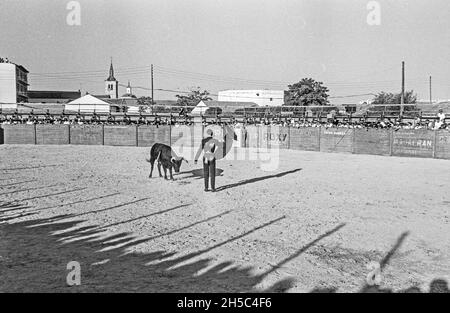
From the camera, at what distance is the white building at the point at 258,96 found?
109 metres

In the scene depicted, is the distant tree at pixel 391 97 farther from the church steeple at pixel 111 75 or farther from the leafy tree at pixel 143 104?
the church steeple at pixel 111 75

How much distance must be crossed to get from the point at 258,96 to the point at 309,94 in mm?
43949

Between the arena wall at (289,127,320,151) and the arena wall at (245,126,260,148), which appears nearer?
the arena wall at (289,127,320,151)

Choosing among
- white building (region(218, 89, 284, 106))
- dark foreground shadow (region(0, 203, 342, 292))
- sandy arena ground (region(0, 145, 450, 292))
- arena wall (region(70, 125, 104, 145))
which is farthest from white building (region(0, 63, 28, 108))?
dark foreground shadow (region(0, 203, 342, 292))

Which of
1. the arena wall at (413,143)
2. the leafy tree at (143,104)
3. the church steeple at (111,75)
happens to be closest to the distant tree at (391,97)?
the leafy tree at (143,104)

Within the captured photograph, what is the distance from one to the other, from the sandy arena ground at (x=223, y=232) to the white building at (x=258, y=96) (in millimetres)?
93998

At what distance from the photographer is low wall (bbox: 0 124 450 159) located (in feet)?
86.2

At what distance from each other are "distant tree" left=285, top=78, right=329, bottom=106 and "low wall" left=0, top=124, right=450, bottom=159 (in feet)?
125

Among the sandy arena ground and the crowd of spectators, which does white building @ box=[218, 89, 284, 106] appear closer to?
the crowd of spectators

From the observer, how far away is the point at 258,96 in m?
111

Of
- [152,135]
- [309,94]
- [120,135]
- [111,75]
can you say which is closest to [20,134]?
[120,135]

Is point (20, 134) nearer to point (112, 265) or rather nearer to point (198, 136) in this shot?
point (198, 136)

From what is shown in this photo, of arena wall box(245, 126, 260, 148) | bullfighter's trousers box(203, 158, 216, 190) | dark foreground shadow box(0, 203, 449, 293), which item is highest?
arena wall box(245, 126, 260, 148)
